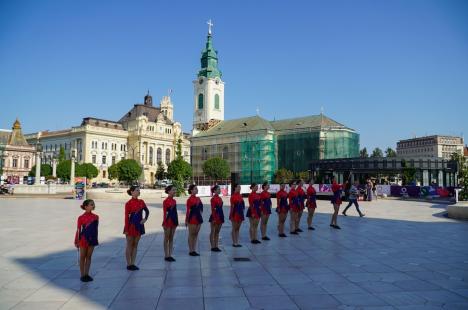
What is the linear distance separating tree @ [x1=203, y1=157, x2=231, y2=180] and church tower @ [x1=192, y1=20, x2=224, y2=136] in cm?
2417

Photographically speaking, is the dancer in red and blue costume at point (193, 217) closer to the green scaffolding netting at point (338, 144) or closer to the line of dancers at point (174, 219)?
the line of dancers at point (174, 219)

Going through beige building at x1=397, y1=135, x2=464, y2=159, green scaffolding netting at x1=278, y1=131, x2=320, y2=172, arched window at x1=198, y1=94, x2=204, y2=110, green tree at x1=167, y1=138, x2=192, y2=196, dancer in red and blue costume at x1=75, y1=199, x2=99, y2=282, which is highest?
arched window at x1=198, y1=94, x2=204, y2=110

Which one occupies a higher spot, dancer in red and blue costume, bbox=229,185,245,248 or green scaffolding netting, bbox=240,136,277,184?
green scaffolding netting, bbox=240,136,277,184

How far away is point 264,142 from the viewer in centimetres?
7956

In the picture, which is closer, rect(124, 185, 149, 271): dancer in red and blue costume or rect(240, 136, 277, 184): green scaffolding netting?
rect(124, 185, 149, 271): dancer in red and blue costume

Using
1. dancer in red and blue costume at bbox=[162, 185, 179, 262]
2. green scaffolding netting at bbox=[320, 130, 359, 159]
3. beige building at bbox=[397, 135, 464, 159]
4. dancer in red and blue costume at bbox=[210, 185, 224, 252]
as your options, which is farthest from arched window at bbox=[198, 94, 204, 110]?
dancer in red and blue costume at bbox=[162, 185, 179, 262]

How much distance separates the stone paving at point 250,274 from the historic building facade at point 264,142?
5720 cm

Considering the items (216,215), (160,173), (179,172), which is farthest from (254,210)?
(160,173)

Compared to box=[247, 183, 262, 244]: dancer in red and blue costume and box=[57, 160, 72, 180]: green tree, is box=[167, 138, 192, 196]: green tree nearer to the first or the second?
box=[247, 183, 262, 244]: dancer in red and blue costume

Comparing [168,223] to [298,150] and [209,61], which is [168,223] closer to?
[298,150]

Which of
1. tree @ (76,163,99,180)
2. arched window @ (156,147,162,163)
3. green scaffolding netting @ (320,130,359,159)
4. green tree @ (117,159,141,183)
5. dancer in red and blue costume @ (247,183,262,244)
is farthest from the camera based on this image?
arched window @ (156,147,162,163)

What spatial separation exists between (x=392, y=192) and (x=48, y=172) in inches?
2783

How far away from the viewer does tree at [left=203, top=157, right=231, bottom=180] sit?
76625mm

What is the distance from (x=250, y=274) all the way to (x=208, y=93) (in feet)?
317
